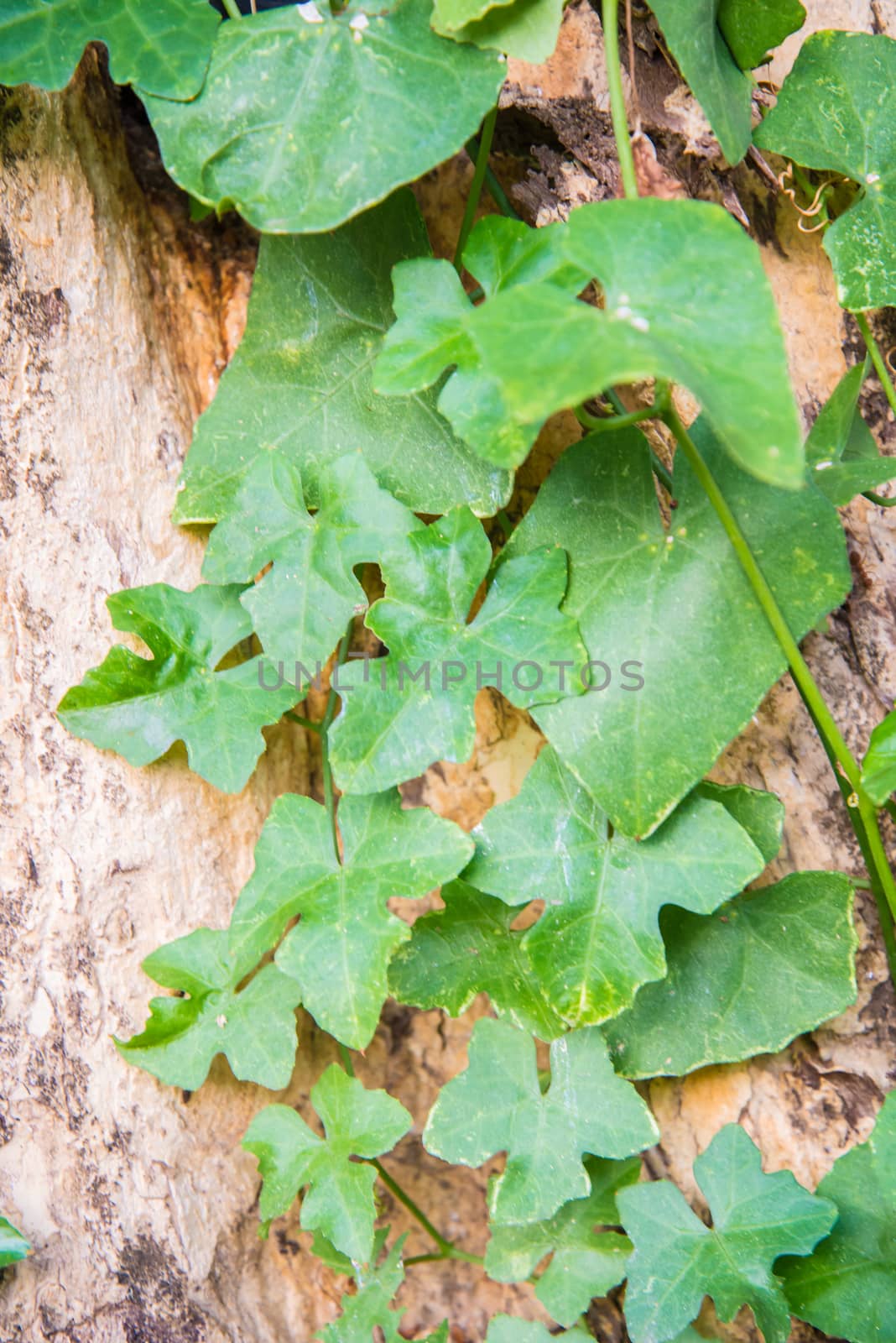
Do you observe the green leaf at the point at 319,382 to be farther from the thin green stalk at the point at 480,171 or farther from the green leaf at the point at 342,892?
the green leaf at the point at 342,892

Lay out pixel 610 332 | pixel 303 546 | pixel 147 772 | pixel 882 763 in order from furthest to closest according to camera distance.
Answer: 1. pixel 147 772
2. pixel 303 546
3. pixel 882 763
4. pixel 610 332

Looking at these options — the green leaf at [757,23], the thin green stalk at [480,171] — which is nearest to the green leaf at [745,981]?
the thin green stalk at [480,171]

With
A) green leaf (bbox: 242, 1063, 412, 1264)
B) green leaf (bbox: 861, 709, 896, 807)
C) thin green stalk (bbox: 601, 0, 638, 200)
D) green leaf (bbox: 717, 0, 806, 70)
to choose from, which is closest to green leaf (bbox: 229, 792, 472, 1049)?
green leaf (bbox: 242, 1063, 412, 1264)

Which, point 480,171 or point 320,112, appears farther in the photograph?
point 480,171

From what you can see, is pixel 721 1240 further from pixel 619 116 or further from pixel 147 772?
pixel 619 116

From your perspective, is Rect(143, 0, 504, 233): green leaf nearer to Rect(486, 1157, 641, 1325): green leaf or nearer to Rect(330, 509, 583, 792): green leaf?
Rect(330, 509, 583, 792): green leaf

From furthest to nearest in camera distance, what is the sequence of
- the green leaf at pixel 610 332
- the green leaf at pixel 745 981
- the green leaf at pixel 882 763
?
the green leaf at pixel 745 981, the green leaf at pixel 882 763, the green leaf at pixel 610 332

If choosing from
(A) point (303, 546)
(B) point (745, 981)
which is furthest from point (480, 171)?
(B) point (745, 981)
